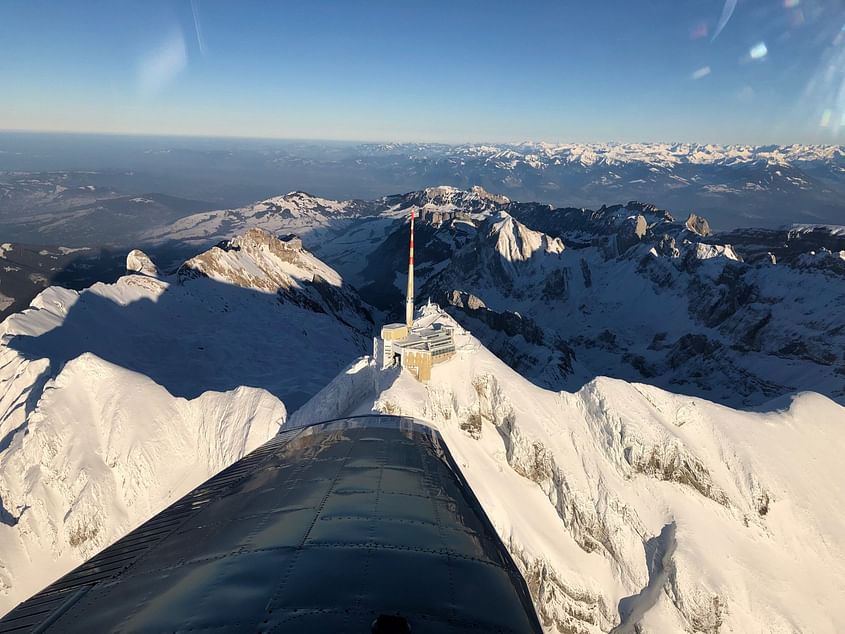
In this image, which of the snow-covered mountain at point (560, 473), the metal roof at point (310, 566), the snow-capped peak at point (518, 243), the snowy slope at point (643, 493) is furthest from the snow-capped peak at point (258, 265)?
the metal roof at point (310, 566)

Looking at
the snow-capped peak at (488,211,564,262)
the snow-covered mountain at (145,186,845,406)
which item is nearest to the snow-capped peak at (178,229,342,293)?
the snow-covered mountain at (145,186,845,406)

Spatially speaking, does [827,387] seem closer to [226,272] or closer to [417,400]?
[417,400]

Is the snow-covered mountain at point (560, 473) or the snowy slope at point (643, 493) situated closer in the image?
the snowy slope at point (643, 493)

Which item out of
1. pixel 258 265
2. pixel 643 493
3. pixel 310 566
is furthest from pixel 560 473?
pixel 258 265

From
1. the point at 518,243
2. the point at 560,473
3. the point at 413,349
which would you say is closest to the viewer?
the point at 560,473

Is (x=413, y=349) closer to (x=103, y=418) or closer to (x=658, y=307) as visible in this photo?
(x=103, y=418)

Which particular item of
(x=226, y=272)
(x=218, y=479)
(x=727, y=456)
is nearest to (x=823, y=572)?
(x=727, y=456)

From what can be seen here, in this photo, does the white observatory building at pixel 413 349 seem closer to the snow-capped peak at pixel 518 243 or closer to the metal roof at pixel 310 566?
the metal roof at pixel 310 566
